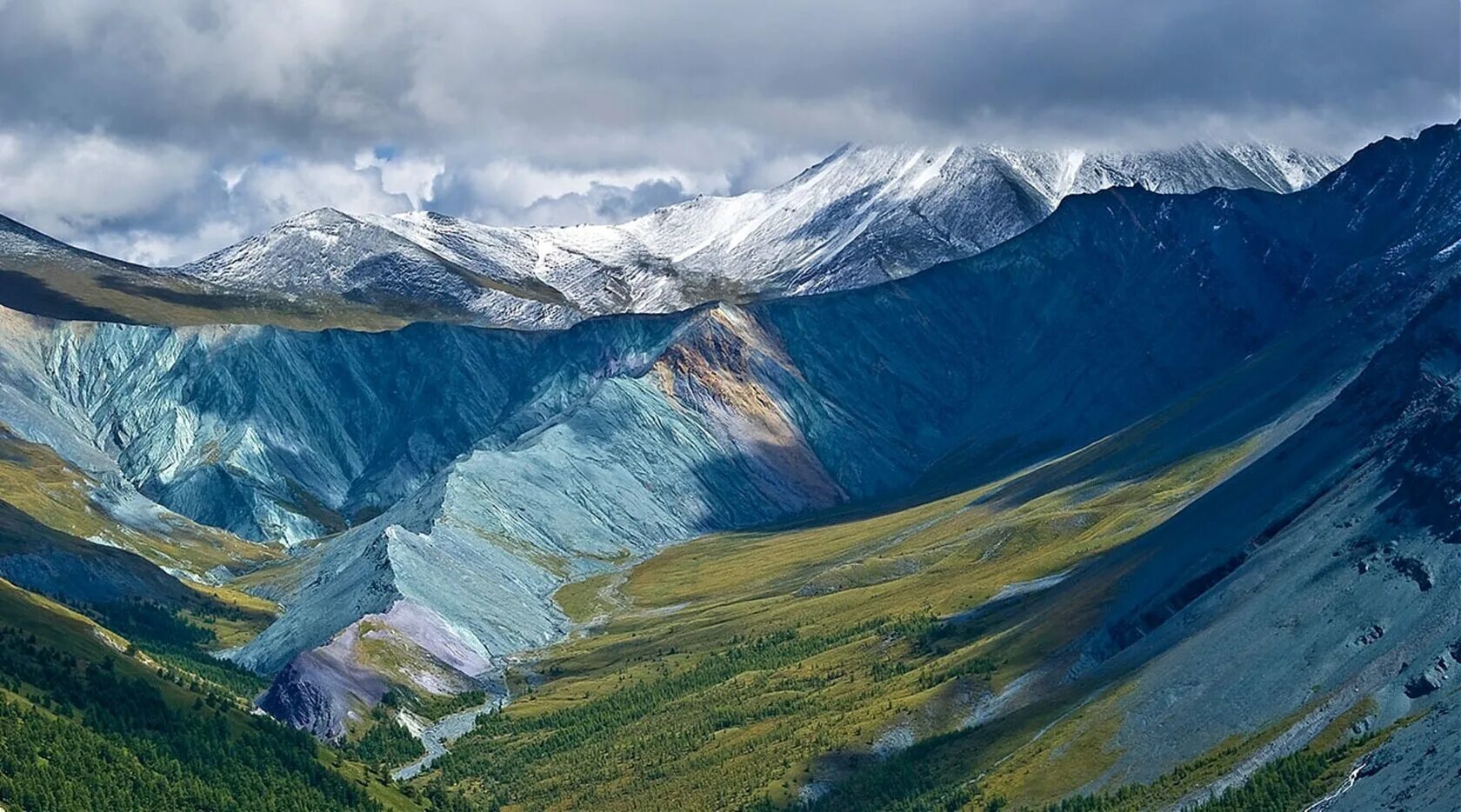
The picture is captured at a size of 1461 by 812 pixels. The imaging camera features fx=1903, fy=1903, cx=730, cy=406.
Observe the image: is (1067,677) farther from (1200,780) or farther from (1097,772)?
(1200,780)

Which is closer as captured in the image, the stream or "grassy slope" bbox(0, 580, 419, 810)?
"grassy slope" bbox(0, 580, 419, 810)

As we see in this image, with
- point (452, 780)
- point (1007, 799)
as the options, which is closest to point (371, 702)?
point (452, 780)

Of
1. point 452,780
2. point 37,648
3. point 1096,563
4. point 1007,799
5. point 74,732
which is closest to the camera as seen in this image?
point 74,732

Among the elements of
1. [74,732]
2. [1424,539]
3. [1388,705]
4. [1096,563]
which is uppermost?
[74,732]

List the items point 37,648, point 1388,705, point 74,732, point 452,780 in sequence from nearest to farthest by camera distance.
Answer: point 1388,705
point 74,732
point 37,648
point 452,780

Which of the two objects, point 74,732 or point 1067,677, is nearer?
point 74,732

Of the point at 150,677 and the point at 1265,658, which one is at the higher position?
the point at 150,677

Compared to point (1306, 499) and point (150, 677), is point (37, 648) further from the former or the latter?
A: point (1306, 499)

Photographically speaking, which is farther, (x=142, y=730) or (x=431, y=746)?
(x=431, y=746)

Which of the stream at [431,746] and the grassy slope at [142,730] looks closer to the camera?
the grassy slope at [142,730]

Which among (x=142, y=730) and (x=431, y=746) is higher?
(x=142, y=730)
